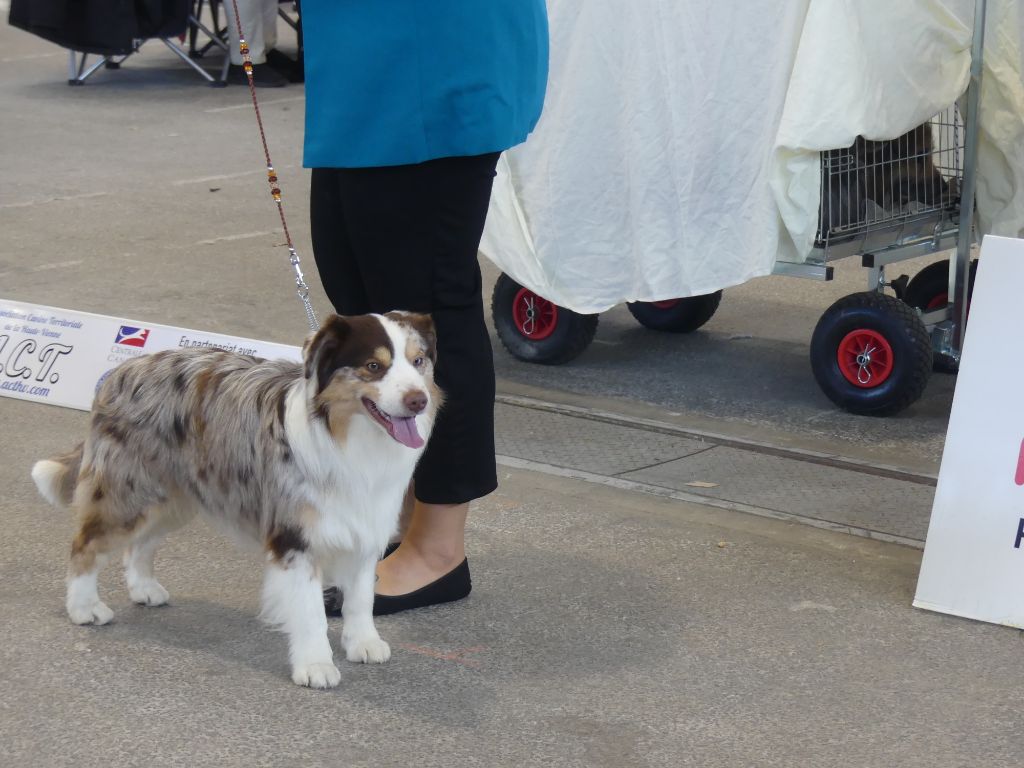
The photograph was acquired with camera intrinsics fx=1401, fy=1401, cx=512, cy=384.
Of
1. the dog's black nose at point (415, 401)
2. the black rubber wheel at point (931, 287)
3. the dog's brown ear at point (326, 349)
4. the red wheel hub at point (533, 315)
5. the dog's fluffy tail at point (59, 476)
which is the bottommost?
the red wheel hub at point (533, 315)

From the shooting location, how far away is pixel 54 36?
11.9 m

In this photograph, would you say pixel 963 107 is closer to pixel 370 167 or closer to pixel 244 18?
pixel 370 167

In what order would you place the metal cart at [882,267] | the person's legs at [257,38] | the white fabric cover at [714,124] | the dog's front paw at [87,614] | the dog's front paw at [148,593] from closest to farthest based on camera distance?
the dog's front paw at [87,614] → the dog's front paw at [148,593] → the white fabric cover at [714,124] → the metal cart at [882,267] → the person's legs at [257,38]

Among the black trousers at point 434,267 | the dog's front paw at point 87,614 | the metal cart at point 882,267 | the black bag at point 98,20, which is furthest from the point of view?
the black bag at point 98,20

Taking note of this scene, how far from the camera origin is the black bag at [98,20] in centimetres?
1163

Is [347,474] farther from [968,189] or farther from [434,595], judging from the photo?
[968,189]

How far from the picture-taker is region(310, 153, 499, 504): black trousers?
10.8 feet

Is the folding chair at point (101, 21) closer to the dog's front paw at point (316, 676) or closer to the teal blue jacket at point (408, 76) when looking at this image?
the teal blue jacket at point (408, 76)

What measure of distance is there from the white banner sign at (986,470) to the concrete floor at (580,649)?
10 cm

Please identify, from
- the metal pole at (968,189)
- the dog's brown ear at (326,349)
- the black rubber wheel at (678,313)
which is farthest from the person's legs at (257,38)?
the dog's brown ear at (326,349)

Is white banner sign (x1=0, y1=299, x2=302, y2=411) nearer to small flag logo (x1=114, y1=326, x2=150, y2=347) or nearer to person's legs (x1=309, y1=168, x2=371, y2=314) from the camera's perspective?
small flag logo (x1=114, y1=326, x2=150, y2=347)

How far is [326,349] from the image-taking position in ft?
Answer: 9.72

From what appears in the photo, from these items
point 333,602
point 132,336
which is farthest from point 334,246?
point 132,336

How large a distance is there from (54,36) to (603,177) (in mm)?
8219
